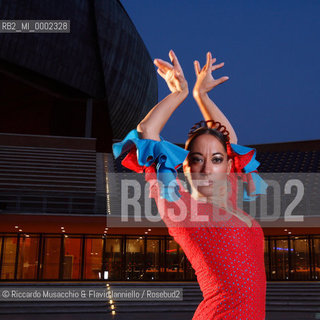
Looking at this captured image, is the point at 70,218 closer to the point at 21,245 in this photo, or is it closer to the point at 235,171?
the point at 21,245

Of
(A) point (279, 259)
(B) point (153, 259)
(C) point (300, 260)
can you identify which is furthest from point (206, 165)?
(A) point (279, 259)

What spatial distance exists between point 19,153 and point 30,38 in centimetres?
755

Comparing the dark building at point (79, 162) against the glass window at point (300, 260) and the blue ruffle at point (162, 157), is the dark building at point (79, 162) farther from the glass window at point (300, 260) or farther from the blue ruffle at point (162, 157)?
the blue ruffle at point (162, 157)

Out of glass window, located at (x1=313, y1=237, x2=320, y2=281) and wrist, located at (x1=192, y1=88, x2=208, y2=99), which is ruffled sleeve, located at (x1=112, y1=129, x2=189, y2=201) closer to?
wrist, located at (x1=192, y1=88, x2=208, y2=99)

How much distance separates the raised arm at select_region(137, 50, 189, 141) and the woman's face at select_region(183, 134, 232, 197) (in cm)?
17

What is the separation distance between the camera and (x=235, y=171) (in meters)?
1.96

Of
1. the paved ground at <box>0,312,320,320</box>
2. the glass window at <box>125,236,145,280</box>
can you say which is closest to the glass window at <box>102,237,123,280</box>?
the glass window at <box>125,236,145,280</box>

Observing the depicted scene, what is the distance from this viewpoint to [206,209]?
174 cm

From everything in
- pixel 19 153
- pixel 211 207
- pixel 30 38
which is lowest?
pixel 211 207

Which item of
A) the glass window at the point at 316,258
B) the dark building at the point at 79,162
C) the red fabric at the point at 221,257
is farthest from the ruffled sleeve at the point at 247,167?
the glass window at the point at 316,258

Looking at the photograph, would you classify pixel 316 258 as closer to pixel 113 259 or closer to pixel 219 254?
pixel 113 259

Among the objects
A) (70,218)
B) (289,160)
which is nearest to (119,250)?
(70,218)

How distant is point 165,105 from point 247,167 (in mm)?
481

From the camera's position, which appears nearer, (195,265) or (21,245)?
(195,265)
